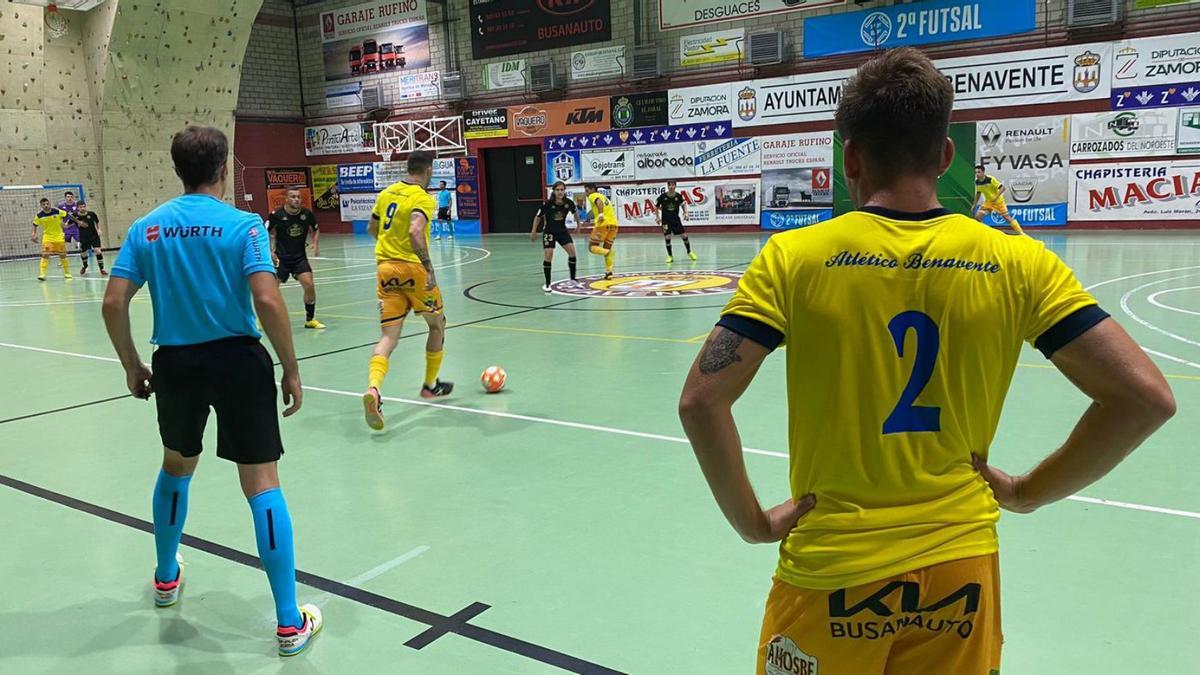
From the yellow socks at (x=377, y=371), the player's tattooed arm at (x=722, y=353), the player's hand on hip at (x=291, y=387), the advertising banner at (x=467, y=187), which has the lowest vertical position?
the yellow socks at (x=377, y=371)

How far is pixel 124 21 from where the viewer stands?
26203 millimetres

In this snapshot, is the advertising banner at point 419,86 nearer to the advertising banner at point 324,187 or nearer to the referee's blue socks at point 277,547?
the advertising banner at point 324,187

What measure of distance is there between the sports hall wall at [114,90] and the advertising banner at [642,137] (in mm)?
11109

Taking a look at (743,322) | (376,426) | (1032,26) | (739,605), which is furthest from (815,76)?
(743,322)

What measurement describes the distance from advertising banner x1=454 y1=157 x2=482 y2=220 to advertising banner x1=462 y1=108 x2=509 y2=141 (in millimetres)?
1046

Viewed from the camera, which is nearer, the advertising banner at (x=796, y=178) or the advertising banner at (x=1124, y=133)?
the advertising banner at (x=1124, y=133)

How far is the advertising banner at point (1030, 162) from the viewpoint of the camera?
77.3ft

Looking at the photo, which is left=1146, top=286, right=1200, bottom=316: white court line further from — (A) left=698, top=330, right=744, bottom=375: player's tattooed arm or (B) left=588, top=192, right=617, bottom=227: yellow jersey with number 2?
(A) left=698, top=330, right=744, bottom=375: player's tattooed arm

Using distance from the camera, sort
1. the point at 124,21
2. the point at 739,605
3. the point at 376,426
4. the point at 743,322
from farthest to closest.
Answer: the point at 124,21 → the point at 376,426 → the point at 739,605 → the point at 743,322

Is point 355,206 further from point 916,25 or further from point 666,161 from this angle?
point 916,25

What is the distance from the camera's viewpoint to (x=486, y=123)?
33312 millimetres

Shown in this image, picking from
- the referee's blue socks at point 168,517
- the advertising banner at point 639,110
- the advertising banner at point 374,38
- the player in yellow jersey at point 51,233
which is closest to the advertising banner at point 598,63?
the advertising banner at point 639,110

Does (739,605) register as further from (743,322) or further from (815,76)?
(815,76)

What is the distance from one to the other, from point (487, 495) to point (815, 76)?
24.0 metres
